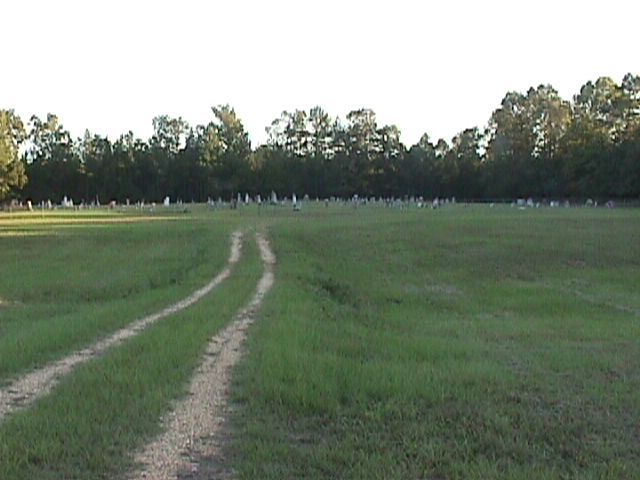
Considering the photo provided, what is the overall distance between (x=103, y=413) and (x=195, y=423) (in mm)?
939

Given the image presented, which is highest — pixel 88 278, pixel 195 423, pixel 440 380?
pixel 195 423

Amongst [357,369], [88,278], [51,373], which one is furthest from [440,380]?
[88,278]

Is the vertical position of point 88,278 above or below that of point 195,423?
below

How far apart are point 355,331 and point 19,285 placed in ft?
44.9

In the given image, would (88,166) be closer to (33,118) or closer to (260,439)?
(33,118)

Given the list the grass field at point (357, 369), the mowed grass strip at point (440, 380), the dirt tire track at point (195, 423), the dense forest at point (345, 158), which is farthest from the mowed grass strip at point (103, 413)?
the dense forest at point (345, 158)

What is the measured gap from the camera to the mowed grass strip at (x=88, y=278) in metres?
14.0

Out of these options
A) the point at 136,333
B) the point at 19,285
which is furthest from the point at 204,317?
the point at 19,285

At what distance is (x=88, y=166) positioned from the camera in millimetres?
127500

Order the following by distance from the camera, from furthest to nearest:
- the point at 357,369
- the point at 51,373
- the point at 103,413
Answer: the point at 357,369 → the point at 51,373 → the point at 103,413

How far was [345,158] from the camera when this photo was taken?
137875 millimetres

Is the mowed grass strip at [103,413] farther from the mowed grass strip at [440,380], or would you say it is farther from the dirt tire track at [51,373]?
the mowed grass strip at [440,380]

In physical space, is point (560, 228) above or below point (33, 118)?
below

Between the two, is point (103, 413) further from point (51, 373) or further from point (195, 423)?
point (51, 373)
